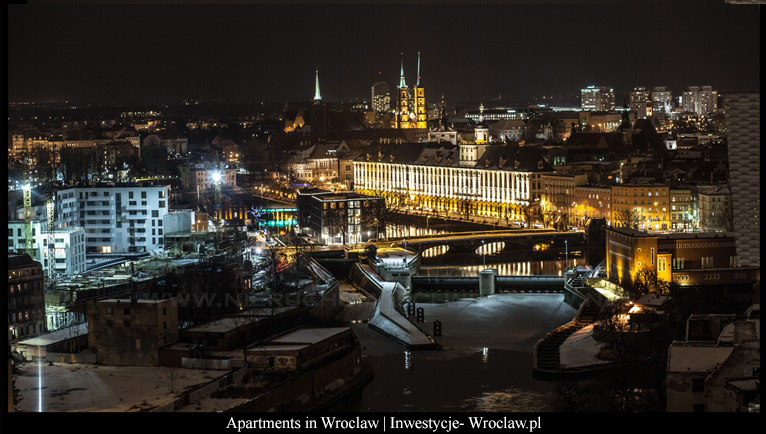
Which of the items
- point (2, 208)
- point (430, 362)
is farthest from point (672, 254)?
point (2, 208)

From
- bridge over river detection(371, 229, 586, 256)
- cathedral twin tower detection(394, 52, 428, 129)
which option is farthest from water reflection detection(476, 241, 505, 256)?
cathedral twin tower detection(394, 52, 428, 129)

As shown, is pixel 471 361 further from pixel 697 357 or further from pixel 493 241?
pixel 493 241

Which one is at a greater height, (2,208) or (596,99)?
(596,99)

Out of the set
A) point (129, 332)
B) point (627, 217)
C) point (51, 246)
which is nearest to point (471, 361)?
point (129, 332)

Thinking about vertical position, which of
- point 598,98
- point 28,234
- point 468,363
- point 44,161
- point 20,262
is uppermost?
point 598,98

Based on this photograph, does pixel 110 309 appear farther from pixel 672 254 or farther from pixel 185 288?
pixel 672 254

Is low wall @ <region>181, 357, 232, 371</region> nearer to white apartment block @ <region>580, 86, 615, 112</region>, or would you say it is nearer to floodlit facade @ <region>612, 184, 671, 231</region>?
floodlit facade @ <region>612, 184, 671, 231</region>
